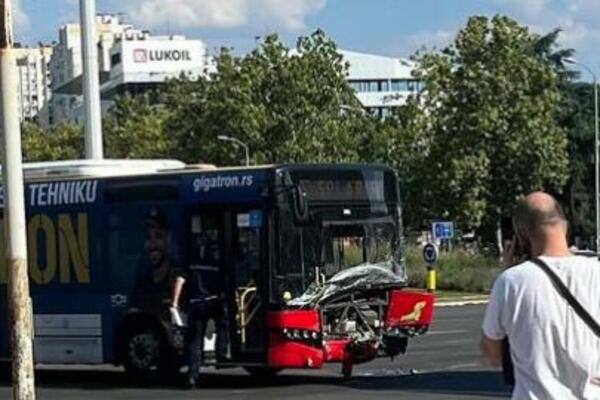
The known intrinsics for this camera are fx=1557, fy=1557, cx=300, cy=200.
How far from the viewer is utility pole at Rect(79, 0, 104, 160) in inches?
1246

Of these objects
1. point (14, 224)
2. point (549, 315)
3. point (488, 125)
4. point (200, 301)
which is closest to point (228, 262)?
point (200, 301)

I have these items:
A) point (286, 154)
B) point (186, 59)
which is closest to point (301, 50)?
point (286, 154)

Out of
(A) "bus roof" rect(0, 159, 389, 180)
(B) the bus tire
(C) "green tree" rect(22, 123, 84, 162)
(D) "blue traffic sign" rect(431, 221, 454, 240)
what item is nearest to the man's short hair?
(B) the bus tire

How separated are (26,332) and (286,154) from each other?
57596 millimetres

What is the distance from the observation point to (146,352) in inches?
821

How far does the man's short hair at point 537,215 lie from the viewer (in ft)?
20.6

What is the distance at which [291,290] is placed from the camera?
1959 centimetres

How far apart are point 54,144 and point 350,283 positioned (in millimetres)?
77103

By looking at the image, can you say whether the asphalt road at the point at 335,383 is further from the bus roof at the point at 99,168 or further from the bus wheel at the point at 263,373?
the bus roof at the point at 99,168

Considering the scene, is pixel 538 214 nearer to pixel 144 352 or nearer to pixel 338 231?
pixel 338 231

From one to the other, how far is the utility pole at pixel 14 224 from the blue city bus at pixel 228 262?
8.09m

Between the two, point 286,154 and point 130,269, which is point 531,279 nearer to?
point 130,269

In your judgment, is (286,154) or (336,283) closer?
(336,283)

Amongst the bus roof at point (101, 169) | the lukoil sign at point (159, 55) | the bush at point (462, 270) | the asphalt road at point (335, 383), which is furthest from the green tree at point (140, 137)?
the lukoil sign at point (159, 55)
